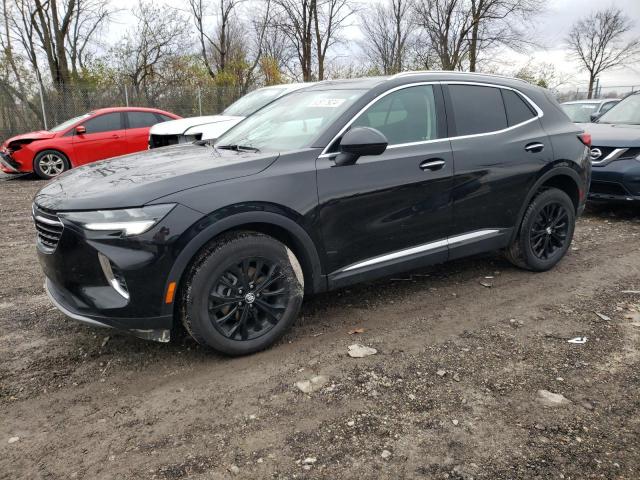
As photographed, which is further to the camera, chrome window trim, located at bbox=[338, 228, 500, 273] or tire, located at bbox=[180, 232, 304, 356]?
chrome window trim, located at bbox=[338, 228, 500, 273]

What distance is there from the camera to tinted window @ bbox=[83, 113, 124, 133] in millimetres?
11109

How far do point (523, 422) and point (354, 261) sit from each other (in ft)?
4.80

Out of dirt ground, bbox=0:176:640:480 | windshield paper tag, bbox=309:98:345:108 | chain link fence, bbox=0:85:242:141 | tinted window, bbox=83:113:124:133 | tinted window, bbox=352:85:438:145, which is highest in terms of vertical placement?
chain link fence, bbox=0:85:242:141

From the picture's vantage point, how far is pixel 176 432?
8.08 feet

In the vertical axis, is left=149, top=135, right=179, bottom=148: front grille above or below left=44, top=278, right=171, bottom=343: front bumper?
above

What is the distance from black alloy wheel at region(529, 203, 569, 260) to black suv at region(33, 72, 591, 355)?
1.1 inches

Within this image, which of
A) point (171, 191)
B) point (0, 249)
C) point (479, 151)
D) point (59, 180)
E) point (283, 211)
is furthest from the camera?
point (0, 249)

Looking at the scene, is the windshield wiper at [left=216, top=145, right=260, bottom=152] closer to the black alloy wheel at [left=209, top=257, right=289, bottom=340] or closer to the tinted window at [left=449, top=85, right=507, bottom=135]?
the black alloy wheel at [left=209, top=257, right=289, bottom=340]

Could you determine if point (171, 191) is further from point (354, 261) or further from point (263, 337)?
point (354, 261)

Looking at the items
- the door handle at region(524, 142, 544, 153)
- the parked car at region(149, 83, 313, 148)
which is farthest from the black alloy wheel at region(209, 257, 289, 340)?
the parked car at region(149, 83, 313, 148)

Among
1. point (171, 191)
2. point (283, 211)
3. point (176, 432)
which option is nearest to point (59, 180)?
point (171, 191)

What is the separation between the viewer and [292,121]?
3781 millimetres

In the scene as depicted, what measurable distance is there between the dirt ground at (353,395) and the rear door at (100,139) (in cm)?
759

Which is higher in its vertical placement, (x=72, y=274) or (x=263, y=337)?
(x=72, y=274)
